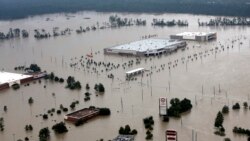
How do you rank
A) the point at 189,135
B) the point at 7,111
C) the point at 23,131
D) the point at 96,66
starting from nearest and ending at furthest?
the point at 189,135
the point at 23,131
the point at 7,111
the point at 96,66

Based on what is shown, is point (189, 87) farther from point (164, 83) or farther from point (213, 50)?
point (213, 50)

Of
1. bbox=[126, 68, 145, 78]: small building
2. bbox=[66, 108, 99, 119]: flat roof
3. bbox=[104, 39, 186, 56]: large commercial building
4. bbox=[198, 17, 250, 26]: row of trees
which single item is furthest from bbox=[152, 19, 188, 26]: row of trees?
bbox=[66, 108, 99, 119]: flat roof

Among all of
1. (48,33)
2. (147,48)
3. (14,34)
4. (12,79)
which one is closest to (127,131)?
(12,79)

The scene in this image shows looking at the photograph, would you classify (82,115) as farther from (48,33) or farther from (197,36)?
(48,33)

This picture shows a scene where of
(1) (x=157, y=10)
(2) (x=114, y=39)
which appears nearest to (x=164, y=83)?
(2) (x=114, y=39)

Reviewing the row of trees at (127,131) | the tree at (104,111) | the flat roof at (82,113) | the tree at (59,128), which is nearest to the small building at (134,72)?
the flat roof at (82,113)

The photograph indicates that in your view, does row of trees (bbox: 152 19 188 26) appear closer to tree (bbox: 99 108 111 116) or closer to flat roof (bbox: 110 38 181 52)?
flat roof (bbox: 110 38 181 52)

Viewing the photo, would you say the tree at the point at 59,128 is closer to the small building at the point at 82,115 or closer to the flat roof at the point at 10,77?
the small building at the point at 82,115
